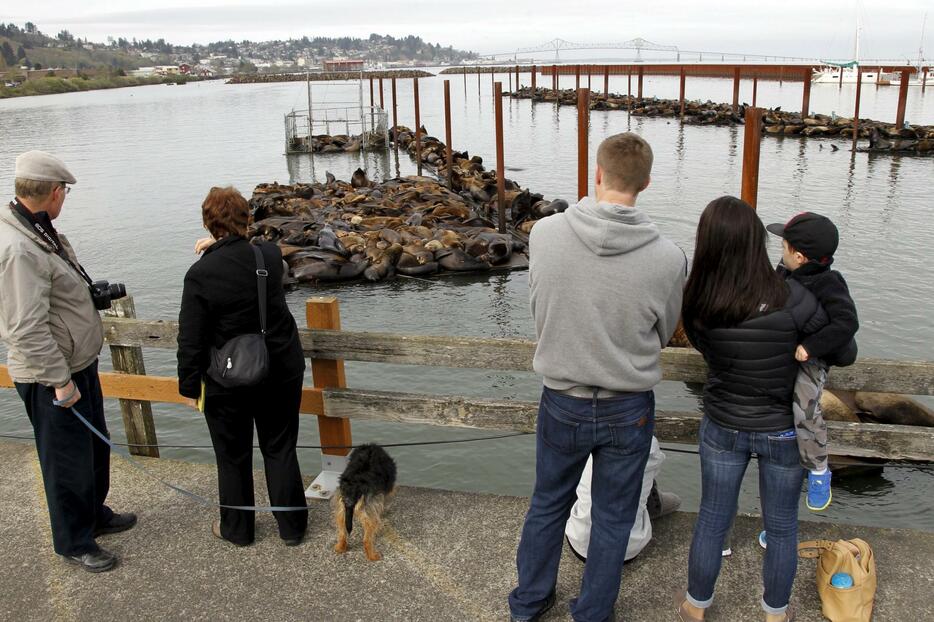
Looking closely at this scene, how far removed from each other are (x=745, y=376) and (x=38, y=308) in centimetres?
306

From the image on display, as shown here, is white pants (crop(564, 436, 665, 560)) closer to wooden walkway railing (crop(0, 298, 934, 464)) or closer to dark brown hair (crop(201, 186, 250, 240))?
wooden walkway railing (crop(0, 298, 934, 464))

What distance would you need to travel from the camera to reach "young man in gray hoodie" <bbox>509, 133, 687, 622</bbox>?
279 centimetres

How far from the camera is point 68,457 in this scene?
3.75 m

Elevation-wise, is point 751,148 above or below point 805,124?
above

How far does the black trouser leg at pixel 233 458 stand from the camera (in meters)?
3.73

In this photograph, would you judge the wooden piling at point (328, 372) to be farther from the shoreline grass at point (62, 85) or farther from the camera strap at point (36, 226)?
the shoreline grass at point (62, 85)

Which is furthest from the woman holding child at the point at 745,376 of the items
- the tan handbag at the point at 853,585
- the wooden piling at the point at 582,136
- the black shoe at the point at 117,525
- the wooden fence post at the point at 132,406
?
the wooden piling at the point at 582,136

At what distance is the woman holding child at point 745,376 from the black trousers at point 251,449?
6.66ft

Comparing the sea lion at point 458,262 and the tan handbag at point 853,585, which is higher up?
the tan handbag at point 853,585

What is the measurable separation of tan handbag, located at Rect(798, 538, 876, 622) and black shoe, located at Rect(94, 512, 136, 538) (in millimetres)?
3602

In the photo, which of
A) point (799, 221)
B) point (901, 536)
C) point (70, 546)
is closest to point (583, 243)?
point (799, 221)

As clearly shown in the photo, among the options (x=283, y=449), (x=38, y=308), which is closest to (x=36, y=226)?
(x=38, y=308)

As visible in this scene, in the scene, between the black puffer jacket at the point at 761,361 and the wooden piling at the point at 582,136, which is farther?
the wooden piling at the point at 582,136

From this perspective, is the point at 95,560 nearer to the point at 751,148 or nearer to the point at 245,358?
the point at 245,358
